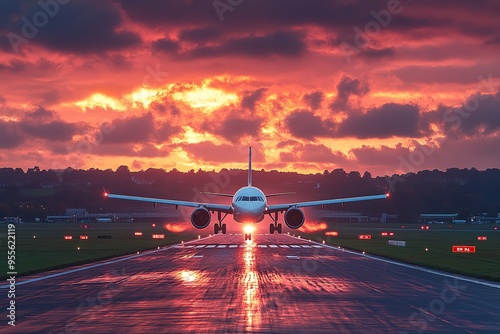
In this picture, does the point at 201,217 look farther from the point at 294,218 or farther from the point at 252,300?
the point at 252,300

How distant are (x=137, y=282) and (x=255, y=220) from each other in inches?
1526

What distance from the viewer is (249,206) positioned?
2921 inches

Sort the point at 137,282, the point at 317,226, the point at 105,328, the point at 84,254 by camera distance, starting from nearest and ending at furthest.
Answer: the point at 105,328, the point at 137,282, the point at 84,254, the point at 317,226

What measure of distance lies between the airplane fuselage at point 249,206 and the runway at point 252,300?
75.7ft

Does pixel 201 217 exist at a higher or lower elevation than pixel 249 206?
lower

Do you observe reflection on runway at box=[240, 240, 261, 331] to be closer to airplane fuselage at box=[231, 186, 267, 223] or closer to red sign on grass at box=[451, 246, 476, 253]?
airplane fuselage at box=[231, 186, 267, 223]

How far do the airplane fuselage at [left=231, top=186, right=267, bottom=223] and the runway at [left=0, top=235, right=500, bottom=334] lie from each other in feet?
75.7

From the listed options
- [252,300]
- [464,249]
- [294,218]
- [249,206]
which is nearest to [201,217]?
[249,206]

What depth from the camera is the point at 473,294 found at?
33.5 meters

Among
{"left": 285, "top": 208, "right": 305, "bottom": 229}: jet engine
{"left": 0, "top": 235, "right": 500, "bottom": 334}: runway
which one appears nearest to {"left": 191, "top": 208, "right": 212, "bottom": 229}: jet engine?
{"left": 285, "top": 208, "right": 305, "bottom": 229}: jet engine

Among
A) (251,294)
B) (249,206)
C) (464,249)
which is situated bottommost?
(251,294)

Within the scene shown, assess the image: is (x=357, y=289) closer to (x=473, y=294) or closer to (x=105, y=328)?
(x=473, y=294)

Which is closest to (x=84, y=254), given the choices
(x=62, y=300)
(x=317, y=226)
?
(x=62, y=300)

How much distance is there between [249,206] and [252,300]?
144 ft
